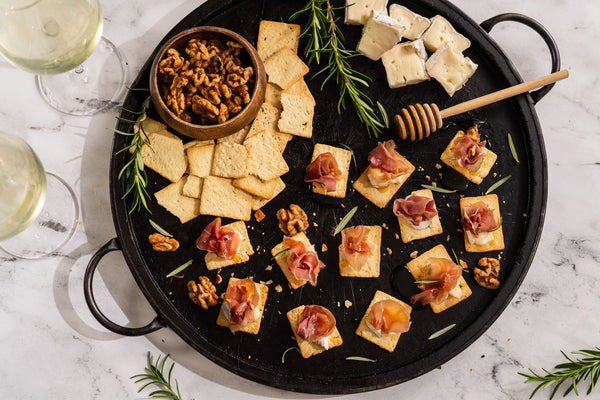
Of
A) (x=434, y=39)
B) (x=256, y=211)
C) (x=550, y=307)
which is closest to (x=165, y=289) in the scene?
→ (x=256, y=211)

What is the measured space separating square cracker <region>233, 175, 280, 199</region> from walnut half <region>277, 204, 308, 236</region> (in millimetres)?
99

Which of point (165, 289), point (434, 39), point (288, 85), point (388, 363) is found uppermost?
point (434, 39)

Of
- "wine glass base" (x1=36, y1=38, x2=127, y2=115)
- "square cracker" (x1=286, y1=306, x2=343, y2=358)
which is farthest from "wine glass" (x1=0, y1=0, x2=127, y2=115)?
"square cracker" (x1=286, y1=306, x2=343, y2=358)

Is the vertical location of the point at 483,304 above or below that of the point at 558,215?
below

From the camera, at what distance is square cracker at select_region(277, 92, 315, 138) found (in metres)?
2.17

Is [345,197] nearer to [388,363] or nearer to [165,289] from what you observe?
[388,363]

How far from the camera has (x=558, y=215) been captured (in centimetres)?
243

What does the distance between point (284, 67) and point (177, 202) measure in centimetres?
77

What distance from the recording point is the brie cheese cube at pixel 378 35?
7.08 ft

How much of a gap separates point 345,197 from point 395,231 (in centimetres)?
27

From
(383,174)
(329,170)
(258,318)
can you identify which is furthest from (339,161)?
(258,318)

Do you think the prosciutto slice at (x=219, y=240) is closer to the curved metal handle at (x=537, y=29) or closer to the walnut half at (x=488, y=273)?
the walnut half at (x=488, y=273)

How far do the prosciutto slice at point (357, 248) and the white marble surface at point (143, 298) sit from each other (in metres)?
0.67

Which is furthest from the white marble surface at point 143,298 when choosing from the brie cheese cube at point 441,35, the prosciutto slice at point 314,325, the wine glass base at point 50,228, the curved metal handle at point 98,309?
the prosciutto slice at point 314,325
